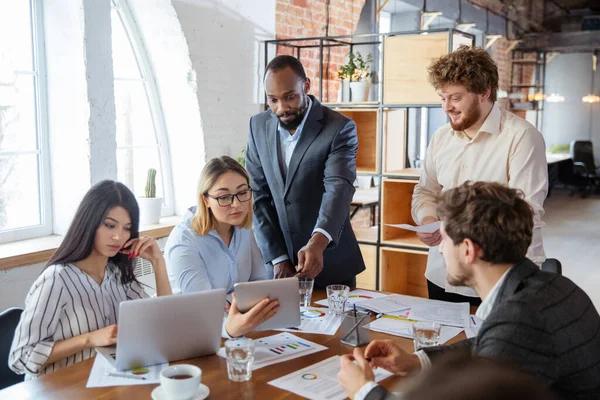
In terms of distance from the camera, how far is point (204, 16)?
4.15m

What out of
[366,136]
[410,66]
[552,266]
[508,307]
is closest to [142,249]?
[508,307]

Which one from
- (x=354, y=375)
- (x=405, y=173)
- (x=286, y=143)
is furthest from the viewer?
(x=405, y=173)

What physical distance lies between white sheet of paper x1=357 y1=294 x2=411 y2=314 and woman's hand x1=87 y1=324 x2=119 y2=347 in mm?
900

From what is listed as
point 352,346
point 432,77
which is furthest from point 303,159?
point 352,346

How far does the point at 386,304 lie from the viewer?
2.32 m

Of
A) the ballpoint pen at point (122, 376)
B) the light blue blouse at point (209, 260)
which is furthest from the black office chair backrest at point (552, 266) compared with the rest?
the ballpoint pen at point (122, 376)

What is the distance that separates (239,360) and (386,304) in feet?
2.83

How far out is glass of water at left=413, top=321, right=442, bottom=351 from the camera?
1.82 meters

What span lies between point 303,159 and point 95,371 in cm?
134

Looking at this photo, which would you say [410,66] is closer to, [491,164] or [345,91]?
[345,91]

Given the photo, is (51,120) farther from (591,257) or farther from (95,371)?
(591,257)

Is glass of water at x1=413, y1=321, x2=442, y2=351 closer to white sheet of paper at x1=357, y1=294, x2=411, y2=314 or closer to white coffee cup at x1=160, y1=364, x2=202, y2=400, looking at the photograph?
white sheet of paper at x1=357, y1=294, x2=411, y2=314

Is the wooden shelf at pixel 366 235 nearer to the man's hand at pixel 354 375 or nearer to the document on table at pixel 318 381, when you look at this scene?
the document on table at pixel 318 381

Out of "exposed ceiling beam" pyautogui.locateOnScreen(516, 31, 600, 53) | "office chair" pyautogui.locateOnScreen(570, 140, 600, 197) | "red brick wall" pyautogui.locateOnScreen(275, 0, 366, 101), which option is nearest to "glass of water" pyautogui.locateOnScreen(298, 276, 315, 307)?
"red brick wall" pyautogui.locateOnScreen(275, 0, 366, 101)
